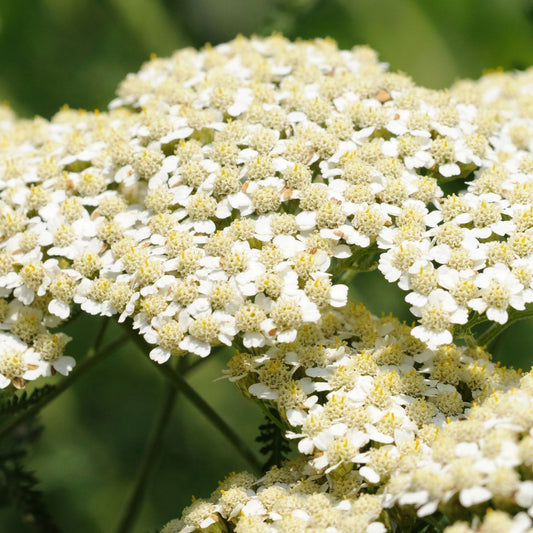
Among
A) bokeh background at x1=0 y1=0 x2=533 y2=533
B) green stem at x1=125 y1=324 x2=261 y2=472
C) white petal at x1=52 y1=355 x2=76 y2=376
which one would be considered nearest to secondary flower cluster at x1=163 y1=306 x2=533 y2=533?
green stem at x1=125 y1=324 x2=261 y2=472

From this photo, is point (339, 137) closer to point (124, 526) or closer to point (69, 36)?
point (124, 526)

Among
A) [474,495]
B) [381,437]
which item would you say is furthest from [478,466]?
[381,437]

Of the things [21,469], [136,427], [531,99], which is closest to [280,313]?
[21,469]

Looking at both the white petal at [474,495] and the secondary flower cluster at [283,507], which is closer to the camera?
the white petal at [474,495]

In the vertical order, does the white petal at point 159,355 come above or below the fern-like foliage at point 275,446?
above

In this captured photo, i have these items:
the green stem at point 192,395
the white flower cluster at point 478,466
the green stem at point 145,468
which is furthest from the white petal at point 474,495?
the green stem at point 145,468

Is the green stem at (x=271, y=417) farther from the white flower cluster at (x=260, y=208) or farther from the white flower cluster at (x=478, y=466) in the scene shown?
the white flower cluster at (x=478, y=466)

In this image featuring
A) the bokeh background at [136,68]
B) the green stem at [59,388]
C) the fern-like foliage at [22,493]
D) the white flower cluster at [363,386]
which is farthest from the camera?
the bokeh background at [136,68]
